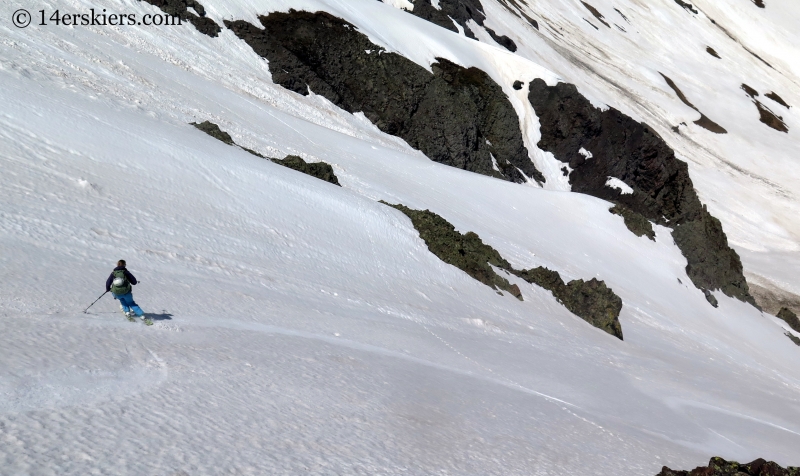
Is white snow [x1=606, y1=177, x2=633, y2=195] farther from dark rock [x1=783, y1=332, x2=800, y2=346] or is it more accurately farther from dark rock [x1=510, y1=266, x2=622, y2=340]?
dark rock [x1=510, y1=266, x2=622, y2=340]

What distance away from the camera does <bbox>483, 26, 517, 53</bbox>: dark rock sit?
68438 millimetres

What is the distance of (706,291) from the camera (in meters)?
34.2

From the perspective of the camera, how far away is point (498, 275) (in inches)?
819

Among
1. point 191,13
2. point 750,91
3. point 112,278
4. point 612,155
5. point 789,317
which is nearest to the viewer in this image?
point 112,278

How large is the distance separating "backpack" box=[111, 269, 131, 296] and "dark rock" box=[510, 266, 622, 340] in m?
15.3

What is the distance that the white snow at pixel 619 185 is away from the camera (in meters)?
50.7

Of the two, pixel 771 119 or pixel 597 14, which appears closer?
pixel 771 119

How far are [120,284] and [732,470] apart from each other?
330 inches

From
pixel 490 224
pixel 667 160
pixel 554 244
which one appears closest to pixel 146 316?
pixel 490 224

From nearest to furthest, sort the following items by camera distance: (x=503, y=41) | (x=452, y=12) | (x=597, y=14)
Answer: (x=452, y=12)
(x=503, y=41)
(x=597, y=14)

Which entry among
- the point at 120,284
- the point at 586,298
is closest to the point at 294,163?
the point at 586,298

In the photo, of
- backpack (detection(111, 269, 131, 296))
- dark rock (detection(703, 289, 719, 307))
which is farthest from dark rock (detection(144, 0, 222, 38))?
dark rock (detection(703, 289, 719, 307))

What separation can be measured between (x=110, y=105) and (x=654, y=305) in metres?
22.0

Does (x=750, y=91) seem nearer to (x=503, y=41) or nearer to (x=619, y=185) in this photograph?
(x=503, y=41)
